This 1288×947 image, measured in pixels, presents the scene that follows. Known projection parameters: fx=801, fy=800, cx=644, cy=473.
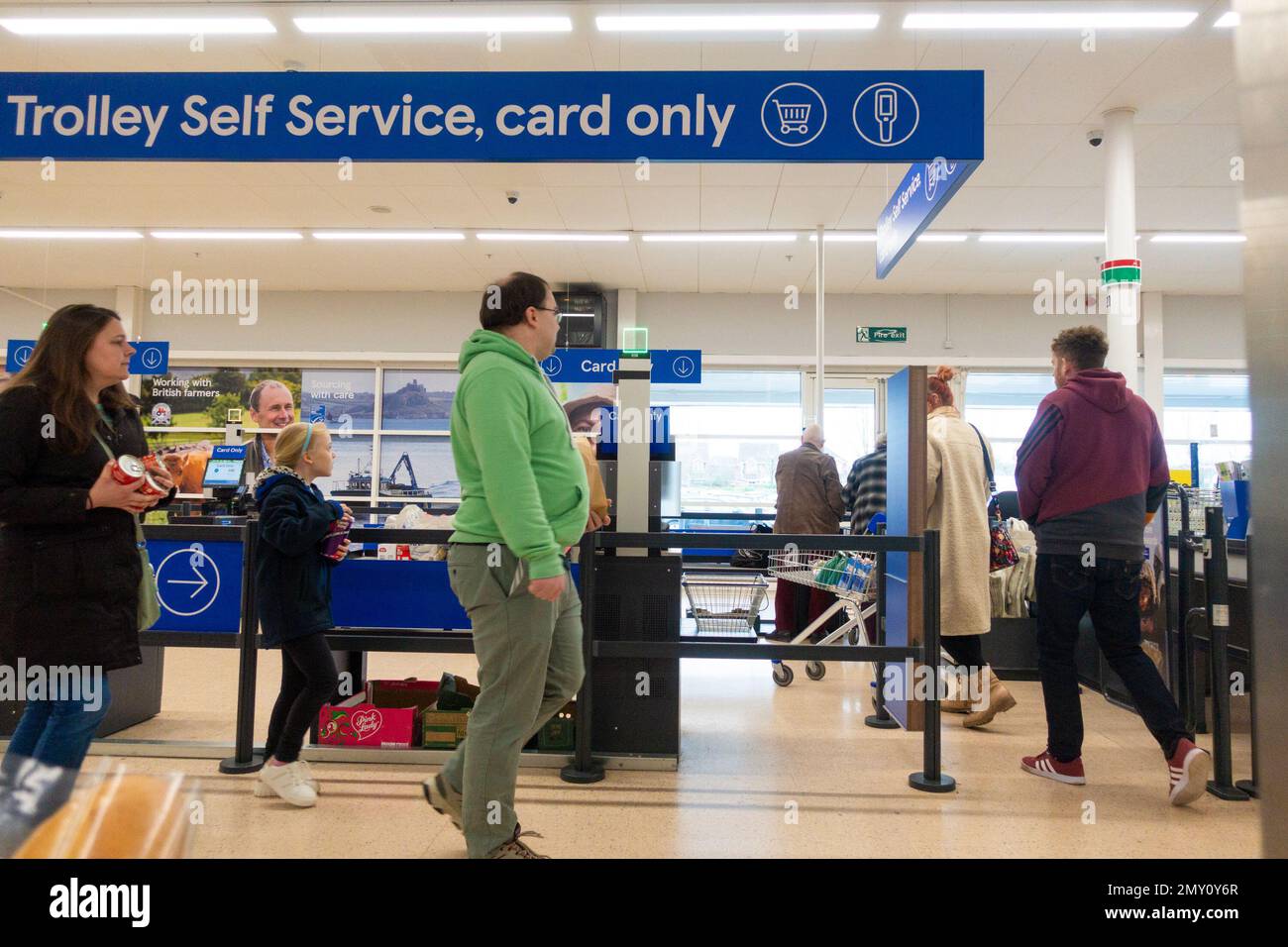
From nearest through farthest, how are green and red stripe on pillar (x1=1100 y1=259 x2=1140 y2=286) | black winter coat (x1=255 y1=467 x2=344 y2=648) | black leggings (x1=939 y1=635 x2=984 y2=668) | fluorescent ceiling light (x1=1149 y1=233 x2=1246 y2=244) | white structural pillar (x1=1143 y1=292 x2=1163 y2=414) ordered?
black winter coat (x1=255 y1=467 x2=344 y2=648), black leggings (x1=939 y1=635 x2=984 y2=668), green and red stripe on pillar (x1=1100 y1=259 x2=1140 y2=286), fluorescent ceiling light (x1=1149 y1=233 x2=1246 y2=244), white structural pillar (x1=1143 y1=292 x2=1163 y2=414)

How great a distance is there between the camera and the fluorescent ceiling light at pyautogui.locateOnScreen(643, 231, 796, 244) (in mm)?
8719

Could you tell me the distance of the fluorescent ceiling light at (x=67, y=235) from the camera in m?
8.88

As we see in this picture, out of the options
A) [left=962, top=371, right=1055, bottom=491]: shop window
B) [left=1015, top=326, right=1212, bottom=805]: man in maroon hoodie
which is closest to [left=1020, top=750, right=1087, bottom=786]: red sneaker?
[left=1015, top=326, right=1212, bottom=805]: man in maroon hoodie

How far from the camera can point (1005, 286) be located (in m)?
10.7

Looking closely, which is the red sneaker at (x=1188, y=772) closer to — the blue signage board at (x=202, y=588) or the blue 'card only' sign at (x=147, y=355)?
the blue signage board at (x=202, y=588)

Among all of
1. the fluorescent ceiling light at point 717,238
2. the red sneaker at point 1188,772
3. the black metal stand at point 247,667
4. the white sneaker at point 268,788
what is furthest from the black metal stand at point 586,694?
the fluorescent ceiling light at point 717,238

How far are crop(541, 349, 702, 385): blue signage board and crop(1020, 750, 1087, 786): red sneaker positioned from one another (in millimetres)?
6040

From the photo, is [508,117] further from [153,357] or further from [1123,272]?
[153,357]

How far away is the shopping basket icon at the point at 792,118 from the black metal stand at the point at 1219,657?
6.93 ft

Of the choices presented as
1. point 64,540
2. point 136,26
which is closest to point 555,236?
point 136,26

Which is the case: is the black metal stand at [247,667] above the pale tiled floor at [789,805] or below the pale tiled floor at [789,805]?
above

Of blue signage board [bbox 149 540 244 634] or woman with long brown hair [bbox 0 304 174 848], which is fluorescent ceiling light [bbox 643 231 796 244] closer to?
blue signage board [bbox 149 540 244 634]

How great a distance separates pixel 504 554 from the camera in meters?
1.99
